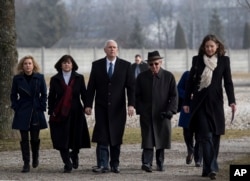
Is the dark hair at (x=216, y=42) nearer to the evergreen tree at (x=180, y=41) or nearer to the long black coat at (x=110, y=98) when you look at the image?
the long black coat at (x=110, y=98)

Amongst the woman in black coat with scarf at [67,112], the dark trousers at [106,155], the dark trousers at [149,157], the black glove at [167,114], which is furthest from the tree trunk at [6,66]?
the black glove at [167,114]

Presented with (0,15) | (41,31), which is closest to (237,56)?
(41,31)

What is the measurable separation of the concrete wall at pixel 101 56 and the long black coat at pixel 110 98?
52.7 meters

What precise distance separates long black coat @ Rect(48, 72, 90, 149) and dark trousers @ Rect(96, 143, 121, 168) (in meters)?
0.25

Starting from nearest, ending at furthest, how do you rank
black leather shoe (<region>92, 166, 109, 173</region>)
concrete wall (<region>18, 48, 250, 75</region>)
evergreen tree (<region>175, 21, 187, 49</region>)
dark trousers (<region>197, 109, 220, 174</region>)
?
dark trousers (<region>197, 109, 220, 174</region>) → black leather shoe (<region>92, 166, 109, 173</region>) → concrete wall (<region>18, 48, 250, 75</region>) → evergreen tree (<region>175, 21, 187, 49</region>)

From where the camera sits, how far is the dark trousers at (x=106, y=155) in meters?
12.5

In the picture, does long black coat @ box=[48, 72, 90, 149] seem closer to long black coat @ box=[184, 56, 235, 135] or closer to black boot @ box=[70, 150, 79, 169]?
black boot @ box=[70, 150, 79, 169]

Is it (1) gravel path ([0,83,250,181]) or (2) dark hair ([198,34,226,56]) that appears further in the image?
(1) gravel path ([0,83,250,181])

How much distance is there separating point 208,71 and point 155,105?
1272 millimetres

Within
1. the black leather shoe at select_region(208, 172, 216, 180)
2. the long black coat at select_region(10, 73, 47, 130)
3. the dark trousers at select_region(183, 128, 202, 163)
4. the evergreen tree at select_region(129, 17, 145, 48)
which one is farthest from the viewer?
the evergreen tree at select_region(129, 17, 145, 48)

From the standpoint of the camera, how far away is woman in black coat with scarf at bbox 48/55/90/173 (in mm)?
12594

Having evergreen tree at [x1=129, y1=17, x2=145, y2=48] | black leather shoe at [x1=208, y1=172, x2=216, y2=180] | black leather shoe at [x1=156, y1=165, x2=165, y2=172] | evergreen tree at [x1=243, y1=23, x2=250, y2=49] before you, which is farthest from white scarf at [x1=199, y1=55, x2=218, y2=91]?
evergreen tree at [x1=129, y1=17, x2=145, y2=48]

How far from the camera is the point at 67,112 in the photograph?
41.2 ft

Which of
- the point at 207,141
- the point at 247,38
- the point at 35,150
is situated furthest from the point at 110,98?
the point at 247,38
